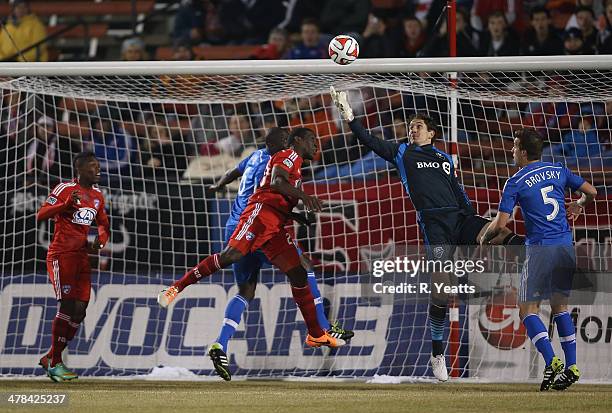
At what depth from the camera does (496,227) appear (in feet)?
26.0

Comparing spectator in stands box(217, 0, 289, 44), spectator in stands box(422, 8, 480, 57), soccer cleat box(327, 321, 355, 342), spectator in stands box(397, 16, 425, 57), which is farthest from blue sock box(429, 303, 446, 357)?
spectator in stands box(217, 0, 289, 44)

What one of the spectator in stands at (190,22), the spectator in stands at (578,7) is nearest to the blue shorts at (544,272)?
the spectator in stands at (578,7)

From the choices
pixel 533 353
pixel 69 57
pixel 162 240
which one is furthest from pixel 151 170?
pixel 69 57

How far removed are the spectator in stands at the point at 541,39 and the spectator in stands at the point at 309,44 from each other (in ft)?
8.13

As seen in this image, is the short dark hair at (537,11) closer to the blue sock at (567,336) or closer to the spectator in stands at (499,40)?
the spectator in stands at (499,40)

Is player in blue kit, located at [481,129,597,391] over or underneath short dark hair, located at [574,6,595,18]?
underneath

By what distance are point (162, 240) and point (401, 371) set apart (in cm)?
251

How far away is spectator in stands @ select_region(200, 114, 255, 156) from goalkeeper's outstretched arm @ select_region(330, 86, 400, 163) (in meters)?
2.68

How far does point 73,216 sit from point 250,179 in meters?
1.50

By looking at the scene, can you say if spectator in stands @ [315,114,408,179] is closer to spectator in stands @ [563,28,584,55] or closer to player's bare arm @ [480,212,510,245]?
player's bare arm @ [480,212,510,245]

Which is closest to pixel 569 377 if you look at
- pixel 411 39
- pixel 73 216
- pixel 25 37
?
pixel 73 216

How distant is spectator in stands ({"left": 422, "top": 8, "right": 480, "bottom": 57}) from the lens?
12.5 meters

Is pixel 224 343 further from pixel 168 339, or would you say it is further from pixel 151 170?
pixel 151 170

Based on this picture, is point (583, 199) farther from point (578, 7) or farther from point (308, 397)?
point (578, 7)
